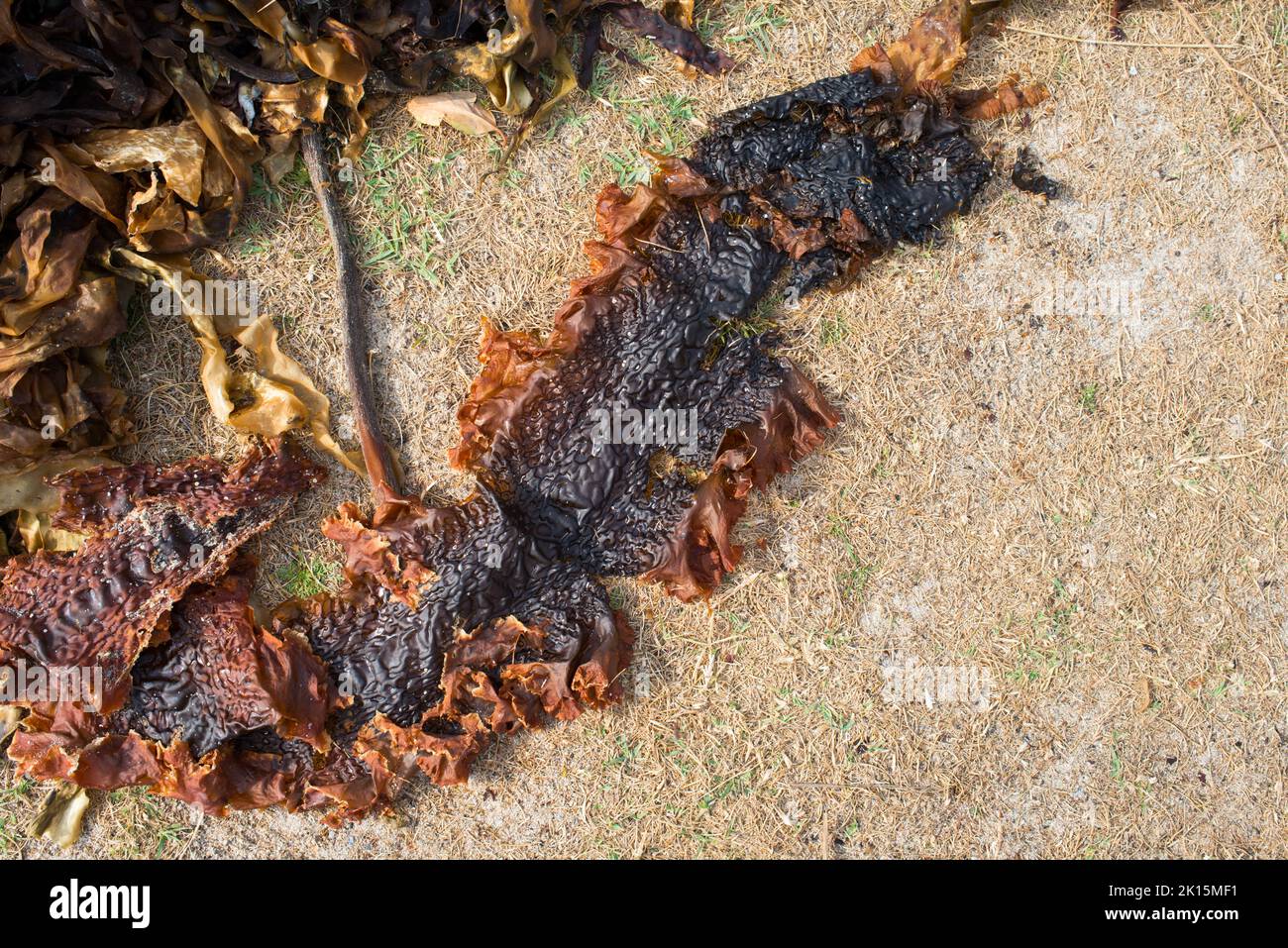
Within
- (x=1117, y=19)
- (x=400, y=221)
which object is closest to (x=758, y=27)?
(x=1117, y=19)

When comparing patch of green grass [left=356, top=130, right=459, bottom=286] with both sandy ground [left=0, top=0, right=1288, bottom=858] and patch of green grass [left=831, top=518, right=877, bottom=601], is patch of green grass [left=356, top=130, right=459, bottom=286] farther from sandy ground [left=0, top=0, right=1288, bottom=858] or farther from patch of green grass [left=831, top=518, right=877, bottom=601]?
patch of green grass [left=831, top=518, right=877, bottom=601]

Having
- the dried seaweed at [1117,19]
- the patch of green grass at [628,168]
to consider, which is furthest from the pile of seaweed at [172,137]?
the dried seaweed at [1117,19]

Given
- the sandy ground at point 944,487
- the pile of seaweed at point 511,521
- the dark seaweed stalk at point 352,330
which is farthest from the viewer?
the sandy ground at point 944,487

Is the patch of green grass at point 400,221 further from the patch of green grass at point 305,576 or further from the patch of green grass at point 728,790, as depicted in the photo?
the patch of green grass at point 728,790

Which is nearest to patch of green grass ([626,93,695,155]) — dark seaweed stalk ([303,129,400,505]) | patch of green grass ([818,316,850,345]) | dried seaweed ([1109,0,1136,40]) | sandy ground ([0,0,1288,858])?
sandy ground ([0,0,1288,858])

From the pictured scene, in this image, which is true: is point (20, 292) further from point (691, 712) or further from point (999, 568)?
point (999, 568)
